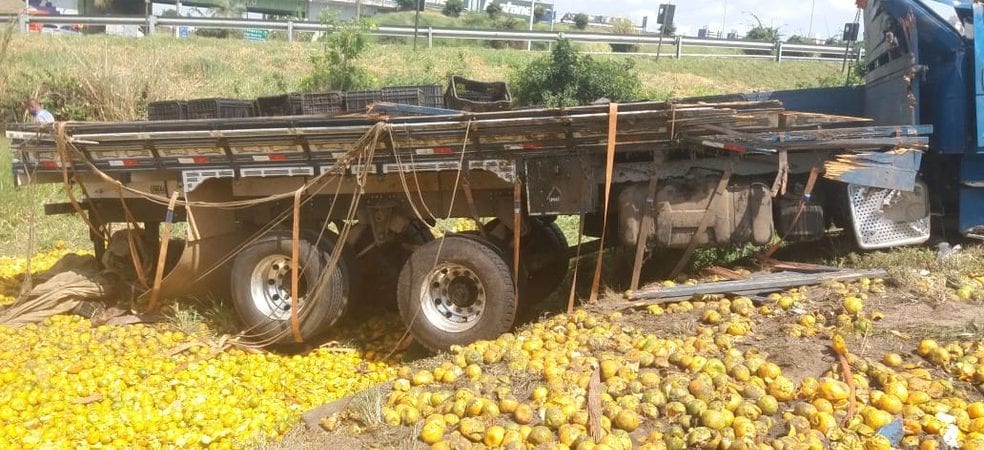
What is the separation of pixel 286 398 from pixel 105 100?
13.1 metres

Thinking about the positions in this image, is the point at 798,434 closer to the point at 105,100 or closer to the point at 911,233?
the point at 911,233

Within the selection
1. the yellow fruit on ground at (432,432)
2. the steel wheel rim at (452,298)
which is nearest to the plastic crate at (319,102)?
the steel wheel rim at (452,298)

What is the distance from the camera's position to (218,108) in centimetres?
768

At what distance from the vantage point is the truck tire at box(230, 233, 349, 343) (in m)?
6.69

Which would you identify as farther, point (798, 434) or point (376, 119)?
point (376, 119)

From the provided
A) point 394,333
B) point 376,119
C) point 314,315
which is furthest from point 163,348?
point 376,119

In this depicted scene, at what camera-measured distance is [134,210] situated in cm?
782

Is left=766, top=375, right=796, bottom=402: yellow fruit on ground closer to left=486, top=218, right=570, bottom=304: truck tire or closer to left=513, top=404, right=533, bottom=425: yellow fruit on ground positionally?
left=513, top=404, right=533, bottom=425: yellow fruit on ground

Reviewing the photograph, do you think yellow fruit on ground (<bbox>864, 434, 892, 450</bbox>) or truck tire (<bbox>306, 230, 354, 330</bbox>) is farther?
truck tire (<bbox>306, 230, 354, 330</bbox>)

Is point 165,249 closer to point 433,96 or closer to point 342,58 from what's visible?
point 433,96

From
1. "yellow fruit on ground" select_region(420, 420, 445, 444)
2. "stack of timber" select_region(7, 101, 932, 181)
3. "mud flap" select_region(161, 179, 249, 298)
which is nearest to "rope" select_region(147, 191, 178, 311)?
"mud flap" select_region(161, 179, 249, 298)

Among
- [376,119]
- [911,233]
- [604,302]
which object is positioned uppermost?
[376,119]

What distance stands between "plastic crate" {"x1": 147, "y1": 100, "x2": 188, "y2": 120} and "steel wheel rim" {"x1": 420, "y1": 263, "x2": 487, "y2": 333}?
3.36m

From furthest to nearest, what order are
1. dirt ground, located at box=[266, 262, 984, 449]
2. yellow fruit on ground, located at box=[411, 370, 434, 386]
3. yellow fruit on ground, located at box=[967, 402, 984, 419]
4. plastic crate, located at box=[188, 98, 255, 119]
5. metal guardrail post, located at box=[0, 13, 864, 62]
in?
metal guardrail post, located at box=[0, 13, 864, 62] → plastic crate, located at box=[188, 98, 255, 119] → yellow fruit on ground, located at box=[411, 370, 434, 386] → dirt ground, located at box=[266, 262, 984, 449] → yellow fruit on ground, located at box=[967, 402, 984, 419]
